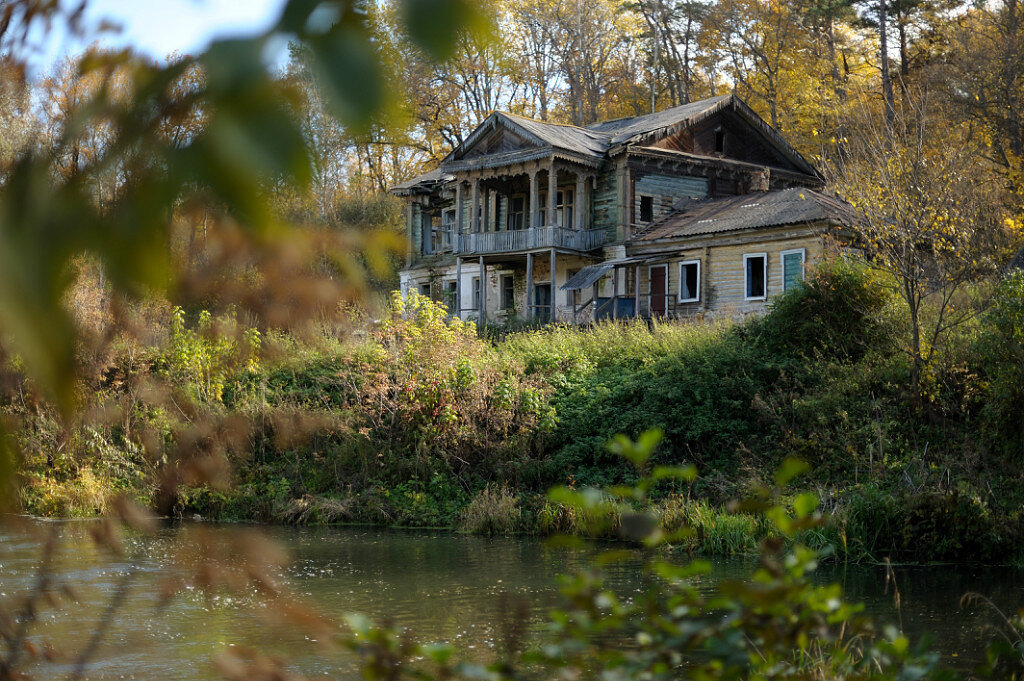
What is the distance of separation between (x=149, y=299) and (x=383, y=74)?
1.03ft

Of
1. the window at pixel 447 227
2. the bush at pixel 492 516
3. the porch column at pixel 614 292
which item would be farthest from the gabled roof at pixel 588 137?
the bush at pixel 492 516

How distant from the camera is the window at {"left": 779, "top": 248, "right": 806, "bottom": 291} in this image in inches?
1088

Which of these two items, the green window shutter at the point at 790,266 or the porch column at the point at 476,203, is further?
the porch column at the point at 476,203

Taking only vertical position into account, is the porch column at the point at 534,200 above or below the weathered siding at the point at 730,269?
above

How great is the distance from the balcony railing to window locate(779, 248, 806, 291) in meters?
7.27

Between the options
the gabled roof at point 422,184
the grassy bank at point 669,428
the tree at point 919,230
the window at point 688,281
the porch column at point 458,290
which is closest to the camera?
the grassy bank at point 669,428

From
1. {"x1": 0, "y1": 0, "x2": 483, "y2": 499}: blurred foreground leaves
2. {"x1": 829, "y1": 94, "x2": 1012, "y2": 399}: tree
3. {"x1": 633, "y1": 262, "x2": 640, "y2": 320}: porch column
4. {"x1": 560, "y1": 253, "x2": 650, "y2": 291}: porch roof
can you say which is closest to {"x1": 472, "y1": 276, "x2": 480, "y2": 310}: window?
{"x1": 560, "y1": 253, "x2": 650, "y2": 291}: porch roof

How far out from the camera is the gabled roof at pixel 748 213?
1056 inches

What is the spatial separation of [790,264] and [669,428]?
1048 centimetres

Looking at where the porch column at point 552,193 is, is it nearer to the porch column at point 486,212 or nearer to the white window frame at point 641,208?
the white window frame at point 641,208

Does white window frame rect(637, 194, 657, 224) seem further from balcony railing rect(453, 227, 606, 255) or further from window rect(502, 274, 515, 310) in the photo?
window rect(502, 274, 515, 310)

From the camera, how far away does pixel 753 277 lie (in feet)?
95.3

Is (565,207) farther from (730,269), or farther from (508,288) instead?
(730,269)

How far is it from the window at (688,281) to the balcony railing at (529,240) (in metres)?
3.78
